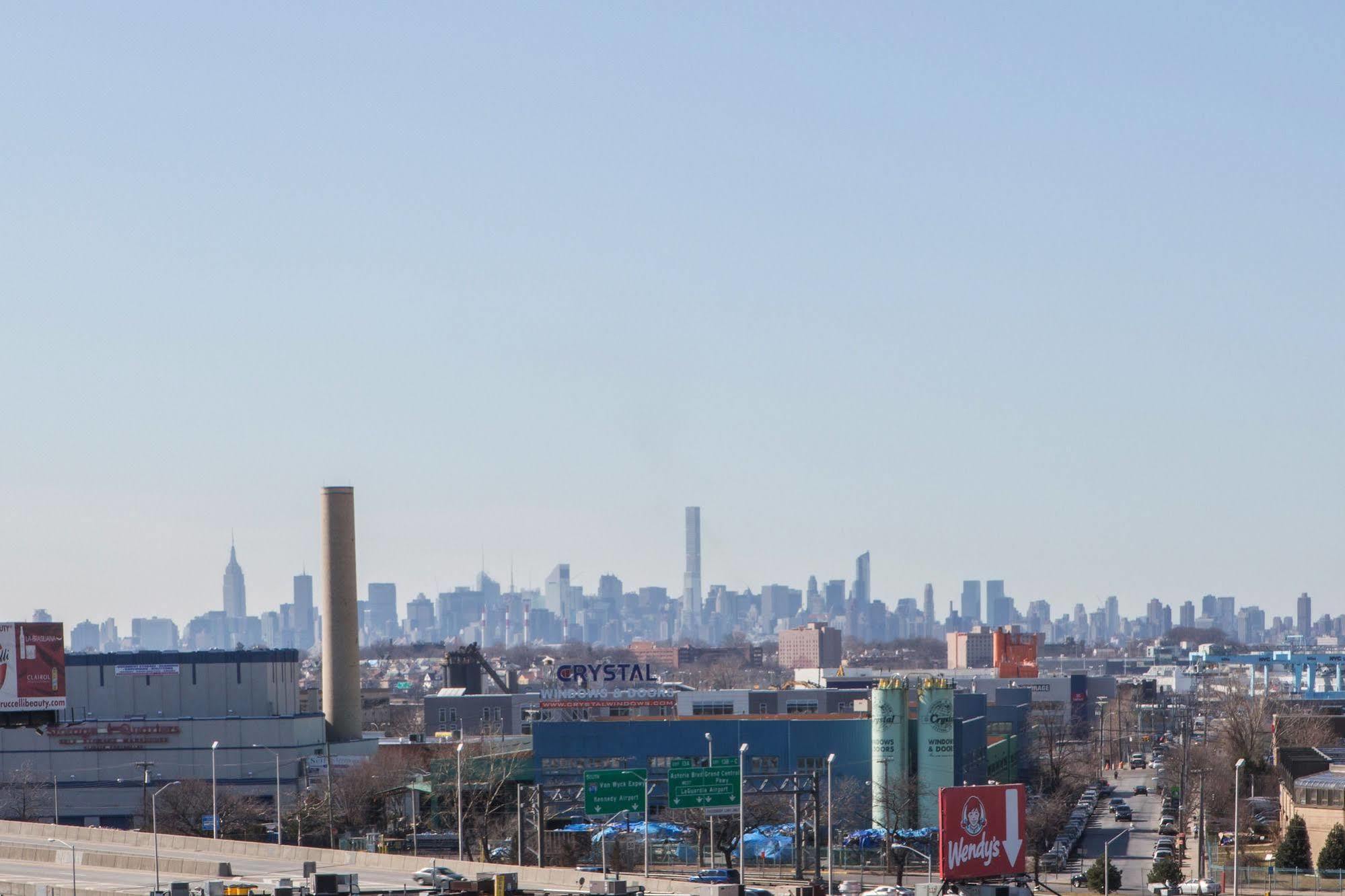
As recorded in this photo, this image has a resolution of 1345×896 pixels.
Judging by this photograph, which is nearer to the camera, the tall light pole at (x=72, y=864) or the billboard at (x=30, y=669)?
the tall light pole at (x=72, y=864)

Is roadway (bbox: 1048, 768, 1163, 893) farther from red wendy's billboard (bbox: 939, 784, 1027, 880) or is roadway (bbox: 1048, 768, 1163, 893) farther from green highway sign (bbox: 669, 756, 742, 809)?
red wendy's billboard (bbox: 939, 784, 1027, 880)

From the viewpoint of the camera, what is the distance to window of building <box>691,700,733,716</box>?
138m

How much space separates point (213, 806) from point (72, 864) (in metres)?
14.3

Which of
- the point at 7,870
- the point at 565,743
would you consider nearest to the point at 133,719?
the point at 565,743

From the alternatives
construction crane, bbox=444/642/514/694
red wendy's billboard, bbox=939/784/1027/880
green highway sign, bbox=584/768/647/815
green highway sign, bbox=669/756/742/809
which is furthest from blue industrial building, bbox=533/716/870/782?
construction crane, bbox=444/642/514/694

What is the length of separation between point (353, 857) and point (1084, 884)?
28.6 m

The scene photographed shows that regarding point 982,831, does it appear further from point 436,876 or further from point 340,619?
point 340,619

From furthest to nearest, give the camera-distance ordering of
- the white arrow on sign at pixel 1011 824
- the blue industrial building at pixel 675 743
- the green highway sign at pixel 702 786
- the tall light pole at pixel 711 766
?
the blue industrial building at pixel 675 743, the tall light pole at pixel 711 766, the green highway sign at pixel 702 786, the white arrow on sign at pixel 1011 824

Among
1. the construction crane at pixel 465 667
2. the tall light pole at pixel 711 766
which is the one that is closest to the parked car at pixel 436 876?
the tall light pole at pixel 711 766

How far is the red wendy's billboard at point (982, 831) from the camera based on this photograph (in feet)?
154

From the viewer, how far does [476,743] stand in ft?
356

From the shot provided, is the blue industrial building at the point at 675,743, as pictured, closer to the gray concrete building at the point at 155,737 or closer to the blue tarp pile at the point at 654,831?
the blue tarp pile at the point at 654,831

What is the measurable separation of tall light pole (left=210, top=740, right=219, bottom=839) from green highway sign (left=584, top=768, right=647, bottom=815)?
75.7 ft

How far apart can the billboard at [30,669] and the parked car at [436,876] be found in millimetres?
25128
